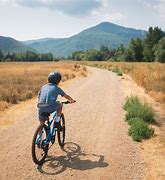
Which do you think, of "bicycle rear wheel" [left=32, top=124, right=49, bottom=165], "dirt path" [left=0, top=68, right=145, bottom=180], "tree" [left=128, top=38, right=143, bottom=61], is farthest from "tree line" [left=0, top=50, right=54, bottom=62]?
"bicycle rear wheel" [left=32, top=124, right=49, bottom=165]

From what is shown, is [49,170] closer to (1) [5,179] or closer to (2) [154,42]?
(1) [5,179]

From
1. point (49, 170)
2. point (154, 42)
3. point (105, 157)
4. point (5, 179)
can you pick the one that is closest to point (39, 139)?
point (49, 170)

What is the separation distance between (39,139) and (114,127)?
4101 millimetres

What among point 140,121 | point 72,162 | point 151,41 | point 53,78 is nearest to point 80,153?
point 72,162

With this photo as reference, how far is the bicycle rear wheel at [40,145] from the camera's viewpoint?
663 centimetres

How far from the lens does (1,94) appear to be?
1702 cm

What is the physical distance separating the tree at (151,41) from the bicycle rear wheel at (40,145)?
84.2m

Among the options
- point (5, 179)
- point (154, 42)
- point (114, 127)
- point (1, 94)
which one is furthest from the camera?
point (154, 42)

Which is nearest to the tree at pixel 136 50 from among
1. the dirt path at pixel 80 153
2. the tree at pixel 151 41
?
the tree at pixel 151 41

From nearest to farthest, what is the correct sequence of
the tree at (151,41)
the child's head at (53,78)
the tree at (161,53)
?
the child's head at (53,78) < the tree at (161,53) < the tree at (151,41)

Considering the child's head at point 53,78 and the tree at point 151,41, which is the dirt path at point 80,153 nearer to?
the child's head at point 53,78

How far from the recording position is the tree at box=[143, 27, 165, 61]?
89688mm

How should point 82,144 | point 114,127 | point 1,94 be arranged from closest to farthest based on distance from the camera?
1. point 82,144
2. point 114,127
3. point 1,94

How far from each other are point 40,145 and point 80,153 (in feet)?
4.06
